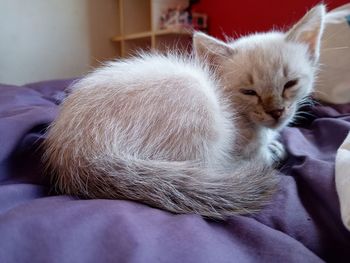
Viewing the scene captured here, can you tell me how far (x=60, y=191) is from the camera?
2.26 feet

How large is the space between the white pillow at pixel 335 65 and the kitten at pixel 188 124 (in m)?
0.31

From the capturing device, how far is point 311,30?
1.00 metres

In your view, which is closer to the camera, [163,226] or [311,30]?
[163,226]

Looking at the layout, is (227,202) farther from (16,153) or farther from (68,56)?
(68,56)

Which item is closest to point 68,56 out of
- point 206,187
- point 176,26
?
point 176,26

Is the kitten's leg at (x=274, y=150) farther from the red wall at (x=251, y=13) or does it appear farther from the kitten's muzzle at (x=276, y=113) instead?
the red wall at (x=251, y=13)

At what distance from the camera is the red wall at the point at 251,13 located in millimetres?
1850

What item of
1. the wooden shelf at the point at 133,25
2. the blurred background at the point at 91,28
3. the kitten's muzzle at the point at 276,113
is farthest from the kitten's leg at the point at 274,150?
the wooden shelf at the point at 133,25

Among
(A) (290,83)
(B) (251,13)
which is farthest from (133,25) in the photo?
(A) (290,83)

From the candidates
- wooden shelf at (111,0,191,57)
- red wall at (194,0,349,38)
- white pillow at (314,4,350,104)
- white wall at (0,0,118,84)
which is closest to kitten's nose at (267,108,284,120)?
white pillow at (314,4,350,104)

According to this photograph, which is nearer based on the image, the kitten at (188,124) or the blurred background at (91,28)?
the kitten at (188,124)

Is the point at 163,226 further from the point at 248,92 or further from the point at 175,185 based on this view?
the point at 248,92

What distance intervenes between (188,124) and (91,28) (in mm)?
2543

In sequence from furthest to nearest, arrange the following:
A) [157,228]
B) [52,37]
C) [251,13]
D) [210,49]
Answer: [52,37] → [251,13] → [210,49] → [157,228]
